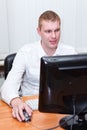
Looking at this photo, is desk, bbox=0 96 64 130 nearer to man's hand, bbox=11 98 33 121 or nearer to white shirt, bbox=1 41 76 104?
man's hand, bbox=11 98 33 121

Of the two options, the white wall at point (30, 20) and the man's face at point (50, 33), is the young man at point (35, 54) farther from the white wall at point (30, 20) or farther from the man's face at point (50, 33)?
the white wall at point (30, 20)

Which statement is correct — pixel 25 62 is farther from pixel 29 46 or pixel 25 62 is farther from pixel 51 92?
pixel 51 92

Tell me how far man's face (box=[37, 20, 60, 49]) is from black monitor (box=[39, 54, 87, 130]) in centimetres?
72

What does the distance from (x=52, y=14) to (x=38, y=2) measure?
803mm

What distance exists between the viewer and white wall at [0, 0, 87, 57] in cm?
268

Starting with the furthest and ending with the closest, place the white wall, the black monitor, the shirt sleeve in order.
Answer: the white wall
the shirt sleeve
the black monitor

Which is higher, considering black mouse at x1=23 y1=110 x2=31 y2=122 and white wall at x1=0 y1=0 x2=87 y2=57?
white wall at x1=0 y1=0 x2=87 y2=57

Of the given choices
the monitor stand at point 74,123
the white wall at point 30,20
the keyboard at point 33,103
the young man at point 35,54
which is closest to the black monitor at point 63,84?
the monitor stand at point 74,123

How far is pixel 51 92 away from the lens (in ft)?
4.15

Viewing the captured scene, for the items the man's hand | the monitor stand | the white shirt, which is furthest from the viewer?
the white shirt

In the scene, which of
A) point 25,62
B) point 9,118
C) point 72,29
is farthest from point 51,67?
point 72,29

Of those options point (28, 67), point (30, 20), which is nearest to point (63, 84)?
point (28, 67)

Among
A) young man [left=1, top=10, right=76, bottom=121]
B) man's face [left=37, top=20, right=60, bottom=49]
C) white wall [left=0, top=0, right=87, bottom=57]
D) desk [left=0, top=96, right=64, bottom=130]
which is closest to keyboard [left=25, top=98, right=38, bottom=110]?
desk [left=0, top=96, right=64, bottom=130]

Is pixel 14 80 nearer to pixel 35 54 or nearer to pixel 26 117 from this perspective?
pixel 35 54
